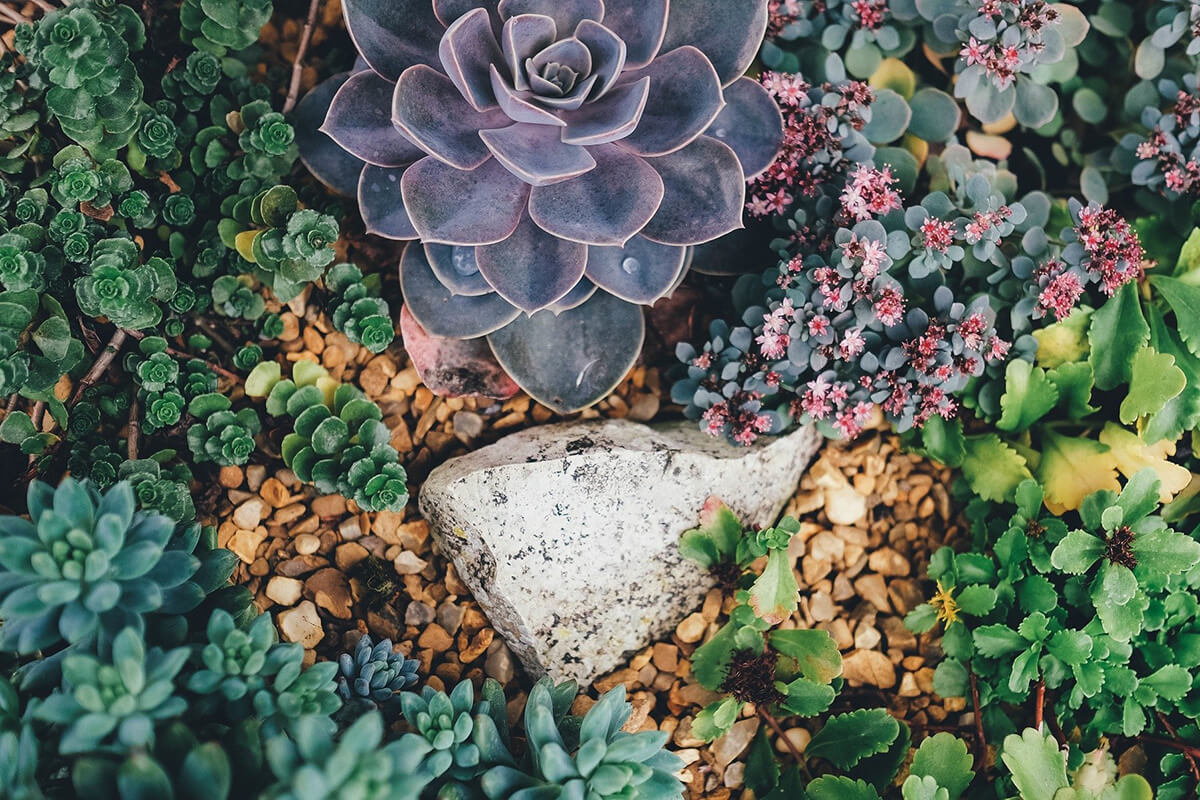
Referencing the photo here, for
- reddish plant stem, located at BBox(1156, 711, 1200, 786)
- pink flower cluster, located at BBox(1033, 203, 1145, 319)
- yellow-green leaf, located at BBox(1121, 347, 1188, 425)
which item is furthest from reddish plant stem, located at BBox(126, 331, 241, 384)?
reddish plant stem, located at BBox(1156, 711, 1200, 786)

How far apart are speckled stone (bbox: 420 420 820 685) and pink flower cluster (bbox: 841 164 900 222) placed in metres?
0.58

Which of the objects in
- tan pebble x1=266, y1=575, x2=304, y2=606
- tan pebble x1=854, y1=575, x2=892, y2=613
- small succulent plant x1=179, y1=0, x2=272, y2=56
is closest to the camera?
small succulent plant x1=179, y1=0, x2=272, y2=56

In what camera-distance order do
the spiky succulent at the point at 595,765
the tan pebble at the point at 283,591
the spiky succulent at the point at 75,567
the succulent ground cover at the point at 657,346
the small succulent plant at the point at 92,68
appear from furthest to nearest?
1. the tan pebble at the point at 283,591
2. the succulent ground cover at the point at 657,346
3. the small succulent plant at the point at 92,68
4. the spiky succulent at the point at 595,765
5. the spiky succulent at the point at 75,567

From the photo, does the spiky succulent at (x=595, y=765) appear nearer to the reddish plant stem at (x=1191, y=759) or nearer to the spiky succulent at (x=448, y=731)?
the spiky succulent at (x=448, y=731)

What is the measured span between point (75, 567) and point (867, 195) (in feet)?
5.39

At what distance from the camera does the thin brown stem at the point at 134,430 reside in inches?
73.9

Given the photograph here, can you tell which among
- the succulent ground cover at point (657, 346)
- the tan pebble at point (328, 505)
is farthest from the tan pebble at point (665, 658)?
the tan pebble at point (328, 505)

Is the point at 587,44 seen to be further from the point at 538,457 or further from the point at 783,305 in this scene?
the point at 538,457

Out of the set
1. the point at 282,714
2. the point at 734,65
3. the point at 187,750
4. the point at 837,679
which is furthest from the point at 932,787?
the point at 734,65

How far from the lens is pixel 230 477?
6.71 feet

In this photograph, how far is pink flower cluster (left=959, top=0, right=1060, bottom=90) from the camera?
203 cm

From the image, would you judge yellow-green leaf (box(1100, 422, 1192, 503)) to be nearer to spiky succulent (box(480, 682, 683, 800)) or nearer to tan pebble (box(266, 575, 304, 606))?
spiky succulent (box(480, 682, 683, 800))

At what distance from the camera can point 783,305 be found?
77.7 inches

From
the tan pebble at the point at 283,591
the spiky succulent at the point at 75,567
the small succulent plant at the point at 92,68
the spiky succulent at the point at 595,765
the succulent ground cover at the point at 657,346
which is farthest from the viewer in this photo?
the tan pebble at the point at 283,591
